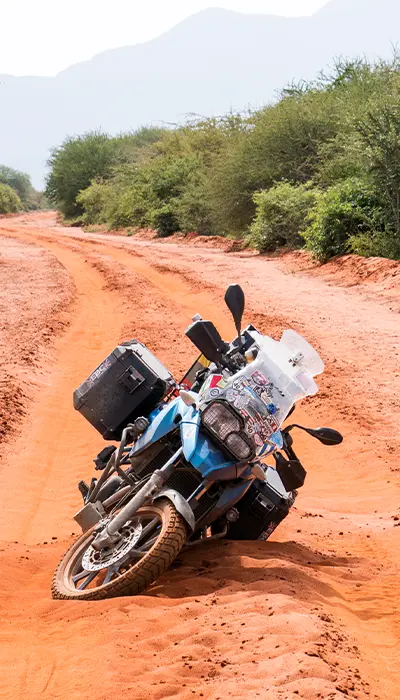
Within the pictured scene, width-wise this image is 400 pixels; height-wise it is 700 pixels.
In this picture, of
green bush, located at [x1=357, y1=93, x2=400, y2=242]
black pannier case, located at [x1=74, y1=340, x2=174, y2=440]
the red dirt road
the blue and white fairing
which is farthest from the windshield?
green bush, located at [x1=357, y1=93, x2=400, y2=242]

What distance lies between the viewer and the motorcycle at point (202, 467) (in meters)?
5.52

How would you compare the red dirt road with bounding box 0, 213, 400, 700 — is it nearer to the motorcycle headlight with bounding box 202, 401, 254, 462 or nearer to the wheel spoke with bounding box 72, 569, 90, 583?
the wheel spoke with bounding box 72, 569, 90, 583

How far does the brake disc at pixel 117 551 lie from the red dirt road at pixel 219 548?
0.94ft

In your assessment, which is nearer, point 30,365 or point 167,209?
point 30,365

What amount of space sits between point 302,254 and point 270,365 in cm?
2045

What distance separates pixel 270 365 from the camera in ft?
18.8

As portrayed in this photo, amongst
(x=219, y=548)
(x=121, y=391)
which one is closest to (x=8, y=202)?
(x=121, y=391)

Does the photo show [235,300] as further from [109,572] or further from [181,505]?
[109,572]

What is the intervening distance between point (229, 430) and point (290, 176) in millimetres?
26430

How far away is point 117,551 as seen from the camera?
223 inches

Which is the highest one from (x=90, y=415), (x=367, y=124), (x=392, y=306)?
(x=367, y=124)

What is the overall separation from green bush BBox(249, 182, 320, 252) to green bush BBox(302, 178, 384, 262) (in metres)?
2.73

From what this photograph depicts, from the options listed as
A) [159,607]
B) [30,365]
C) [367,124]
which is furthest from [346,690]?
[367,124]

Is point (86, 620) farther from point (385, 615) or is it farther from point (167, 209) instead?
point (167, 209)
